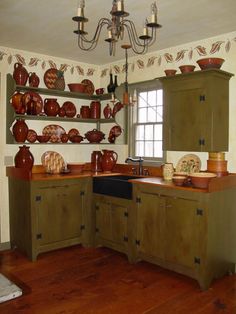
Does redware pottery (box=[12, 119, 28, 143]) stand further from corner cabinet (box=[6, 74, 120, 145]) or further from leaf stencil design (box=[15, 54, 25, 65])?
leaf stencil design (box=[15, 54, 25, 65])

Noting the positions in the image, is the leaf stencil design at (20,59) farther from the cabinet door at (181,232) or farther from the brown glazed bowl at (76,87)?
the cabinet door at (181,232)

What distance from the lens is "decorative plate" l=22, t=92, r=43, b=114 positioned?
3.96 m

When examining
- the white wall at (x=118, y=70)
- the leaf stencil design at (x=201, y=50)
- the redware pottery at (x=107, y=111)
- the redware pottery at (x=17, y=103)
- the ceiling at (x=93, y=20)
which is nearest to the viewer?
the ceiling at (x=93, y=20)

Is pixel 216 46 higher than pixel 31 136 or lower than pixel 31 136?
higher

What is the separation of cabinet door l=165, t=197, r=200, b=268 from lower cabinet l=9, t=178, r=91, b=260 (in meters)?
1.25

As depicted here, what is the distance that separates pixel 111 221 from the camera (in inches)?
151

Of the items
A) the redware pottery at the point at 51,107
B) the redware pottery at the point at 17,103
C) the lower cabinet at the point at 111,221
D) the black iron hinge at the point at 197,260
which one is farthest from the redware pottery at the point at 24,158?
the black iron hinge at the point at 197,260

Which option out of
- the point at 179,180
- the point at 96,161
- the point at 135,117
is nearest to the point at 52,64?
the point at 135,117

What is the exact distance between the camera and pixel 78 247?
4.14m

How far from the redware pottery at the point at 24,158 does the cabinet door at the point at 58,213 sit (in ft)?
1.30

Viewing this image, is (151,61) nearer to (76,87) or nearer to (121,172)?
(76,87)

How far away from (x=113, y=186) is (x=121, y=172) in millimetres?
737

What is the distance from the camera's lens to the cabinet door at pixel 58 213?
3678 millimetres

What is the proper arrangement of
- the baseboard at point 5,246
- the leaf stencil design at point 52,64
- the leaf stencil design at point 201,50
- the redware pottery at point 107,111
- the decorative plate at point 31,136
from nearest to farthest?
the leaf stencil design at point 201,50
the baseboard at point 5,246
the decorative plate at point 31,136
the leaf stencil design at point 52,64
the redware pottery at point 107,111
